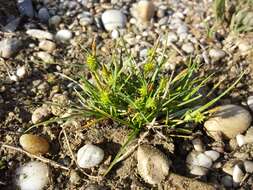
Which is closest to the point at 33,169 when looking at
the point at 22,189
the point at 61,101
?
the point at 22,189

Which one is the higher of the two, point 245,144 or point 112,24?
point 112,24

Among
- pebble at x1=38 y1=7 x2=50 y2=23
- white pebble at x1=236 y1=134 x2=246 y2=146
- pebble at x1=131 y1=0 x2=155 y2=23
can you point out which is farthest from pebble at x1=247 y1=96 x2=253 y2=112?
pebble at x1=38 y1=7 x2=50 y2=23

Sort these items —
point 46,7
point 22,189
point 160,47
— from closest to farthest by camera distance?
1. point 22,189
2. point 160,47
3. point 46,7

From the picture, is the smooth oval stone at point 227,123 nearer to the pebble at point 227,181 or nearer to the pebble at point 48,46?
the pebble at point 227,181

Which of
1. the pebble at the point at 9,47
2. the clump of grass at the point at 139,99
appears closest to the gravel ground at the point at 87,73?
the pebble at the point at 9,47

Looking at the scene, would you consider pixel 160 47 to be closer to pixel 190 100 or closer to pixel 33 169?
pixel 190 100

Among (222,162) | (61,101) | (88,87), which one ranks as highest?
(88,87)

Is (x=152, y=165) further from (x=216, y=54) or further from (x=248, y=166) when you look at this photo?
(x=216, y=54)

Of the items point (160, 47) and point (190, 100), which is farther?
point (160, 47)

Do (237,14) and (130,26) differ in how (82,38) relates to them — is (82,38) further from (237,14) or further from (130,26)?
(237,14)

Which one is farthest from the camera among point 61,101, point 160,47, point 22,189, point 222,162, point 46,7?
point 46,7
